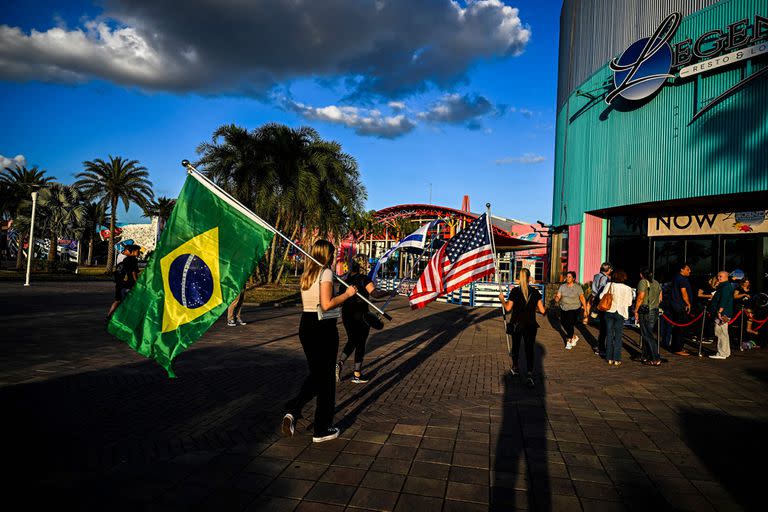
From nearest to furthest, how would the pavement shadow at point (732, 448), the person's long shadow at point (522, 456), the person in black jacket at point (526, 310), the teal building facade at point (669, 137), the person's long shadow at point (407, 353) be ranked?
the person's long shadow at point (522, 456) < the pavement shadow at point (732, 448) < the person's long shadow at point (407, 353) < the person in black jacket at point (526, 310) < the teal building facade at point (669, 137)

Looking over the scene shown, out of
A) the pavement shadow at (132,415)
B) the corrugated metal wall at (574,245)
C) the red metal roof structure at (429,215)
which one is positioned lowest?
the pavement shadow at (132,415)

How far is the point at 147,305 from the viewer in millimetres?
4543

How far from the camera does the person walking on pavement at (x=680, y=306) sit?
10.0 meters

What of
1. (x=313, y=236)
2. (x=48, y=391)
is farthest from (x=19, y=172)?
(x=48, y=391)

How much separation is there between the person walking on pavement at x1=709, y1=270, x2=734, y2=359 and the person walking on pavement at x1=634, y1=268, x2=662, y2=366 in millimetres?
1328

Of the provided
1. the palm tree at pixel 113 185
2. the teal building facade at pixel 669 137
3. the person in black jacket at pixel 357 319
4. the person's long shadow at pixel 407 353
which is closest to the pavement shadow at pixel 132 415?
the person's long shadow at pixel 407 353

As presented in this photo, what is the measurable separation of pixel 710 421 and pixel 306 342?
466 cm

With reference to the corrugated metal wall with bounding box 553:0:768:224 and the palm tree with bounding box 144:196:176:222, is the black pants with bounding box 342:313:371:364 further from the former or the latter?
the palm tree with bounding box 144:196:176:222

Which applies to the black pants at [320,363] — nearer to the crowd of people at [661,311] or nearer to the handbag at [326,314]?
the handbag at [326,314]

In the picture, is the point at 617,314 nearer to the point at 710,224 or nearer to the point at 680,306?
the point at 680,306

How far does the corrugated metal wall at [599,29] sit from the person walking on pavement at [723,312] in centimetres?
1037

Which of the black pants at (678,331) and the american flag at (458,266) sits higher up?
the american flag at (458,266)

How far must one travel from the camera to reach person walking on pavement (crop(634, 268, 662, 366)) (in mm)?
8711

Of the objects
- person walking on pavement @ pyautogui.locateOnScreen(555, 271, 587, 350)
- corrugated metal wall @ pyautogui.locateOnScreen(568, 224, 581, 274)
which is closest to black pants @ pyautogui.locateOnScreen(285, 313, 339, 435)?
person walking on pavement @ pyautogui.locateOnScreen(555, 271, 587, 350)
